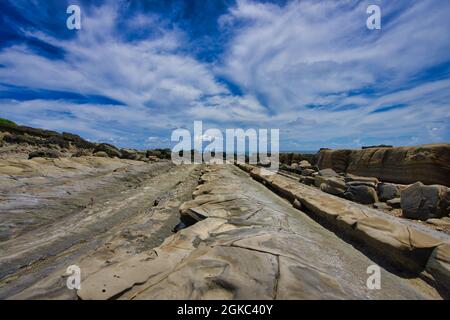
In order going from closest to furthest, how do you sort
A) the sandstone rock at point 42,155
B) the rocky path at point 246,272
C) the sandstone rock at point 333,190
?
the rocky path at point 246,272 < the sandstone rock at point 333,190 < the sandstone rock at point 42,155

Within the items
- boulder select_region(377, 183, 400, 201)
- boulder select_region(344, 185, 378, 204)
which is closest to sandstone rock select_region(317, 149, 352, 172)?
boulder select_region(377, 183, 400, 201)

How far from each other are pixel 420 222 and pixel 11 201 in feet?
31.4


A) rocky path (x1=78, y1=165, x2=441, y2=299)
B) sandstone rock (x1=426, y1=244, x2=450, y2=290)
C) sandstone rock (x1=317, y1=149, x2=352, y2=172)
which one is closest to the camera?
rocky path (x1=78, y1=165, x2=441, y2=299)

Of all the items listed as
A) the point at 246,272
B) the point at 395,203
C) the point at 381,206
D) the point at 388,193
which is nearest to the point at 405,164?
the point at 388,193

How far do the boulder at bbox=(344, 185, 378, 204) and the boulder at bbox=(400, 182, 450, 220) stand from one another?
1.44 meters

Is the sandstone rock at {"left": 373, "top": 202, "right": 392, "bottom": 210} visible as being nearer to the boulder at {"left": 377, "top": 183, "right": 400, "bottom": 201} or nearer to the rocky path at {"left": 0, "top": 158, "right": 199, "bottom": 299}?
the boulder at {"left": 377, "top": 183, "right": 400, "bottom": 201}

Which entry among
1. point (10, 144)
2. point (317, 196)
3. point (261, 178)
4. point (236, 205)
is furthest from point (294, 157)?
point (10, 144)

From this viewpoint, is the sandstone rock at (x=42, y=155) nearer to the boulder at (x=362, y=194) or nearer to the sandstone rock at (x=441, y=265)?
the boulder at (x=362, y=194)

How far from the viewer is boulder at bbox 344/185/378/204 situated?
667 centimetres

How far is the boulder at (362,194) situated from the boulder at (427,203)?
144 cm

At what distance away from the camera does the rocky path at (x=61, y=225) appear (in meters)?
3.14

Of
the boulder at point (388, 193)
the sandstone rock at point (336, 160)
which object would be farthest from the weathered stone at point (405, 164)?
the boulder at point (388, 193)

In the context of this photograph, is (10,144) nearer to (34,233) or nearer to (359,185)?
(34,233)

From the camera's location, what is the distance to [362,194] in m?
6.75
